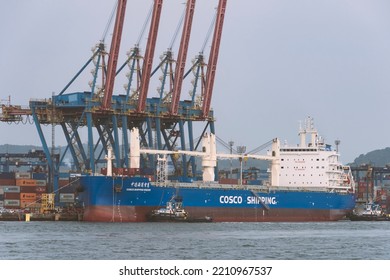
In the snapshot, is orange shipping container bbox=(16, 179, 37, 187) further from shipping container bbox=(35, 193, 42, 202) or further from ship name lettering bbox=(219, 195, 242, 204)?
ship name lettering bbox=(219, 195, 242, 204)

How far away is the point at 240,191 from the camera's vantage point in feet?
277

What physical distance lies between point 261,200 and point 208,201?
6.56m

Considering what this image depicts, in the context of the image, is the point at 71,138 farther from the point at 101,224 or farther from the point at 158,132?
the point at 101,224

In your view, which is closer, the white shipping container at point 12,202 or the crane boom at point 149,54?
the crane boom at point 149,54

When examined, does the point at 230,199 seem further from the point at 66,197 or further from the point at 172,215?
the point at 66,197

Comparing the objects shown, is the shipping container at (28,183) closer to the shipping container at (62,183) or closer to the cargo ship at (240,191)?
the shipping container at (62,183)

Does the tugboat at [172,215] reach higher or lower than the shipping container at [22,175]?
lower

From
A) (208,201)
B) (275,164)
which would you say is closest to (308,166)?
(275,164)

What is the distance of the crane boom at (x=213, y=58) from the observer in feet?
307

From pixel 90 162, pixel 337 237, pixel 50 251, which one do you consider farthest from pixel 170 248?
pixel 90 162

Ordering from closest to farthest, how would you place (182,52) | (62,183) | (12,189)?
(182,52) < (62,183) < (12,189)

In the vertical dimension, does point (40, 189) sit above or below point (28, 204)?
above

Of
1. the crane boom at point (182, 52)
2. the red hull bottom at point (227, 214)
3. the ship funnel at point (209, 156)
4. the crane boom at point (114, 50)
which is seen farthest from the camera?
the crane boom at point (182, 52)

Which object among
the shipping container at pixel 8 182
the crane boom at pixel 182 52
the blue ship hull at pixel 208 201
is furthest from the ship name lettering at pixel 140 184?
the shipping container at pixel 8 182
